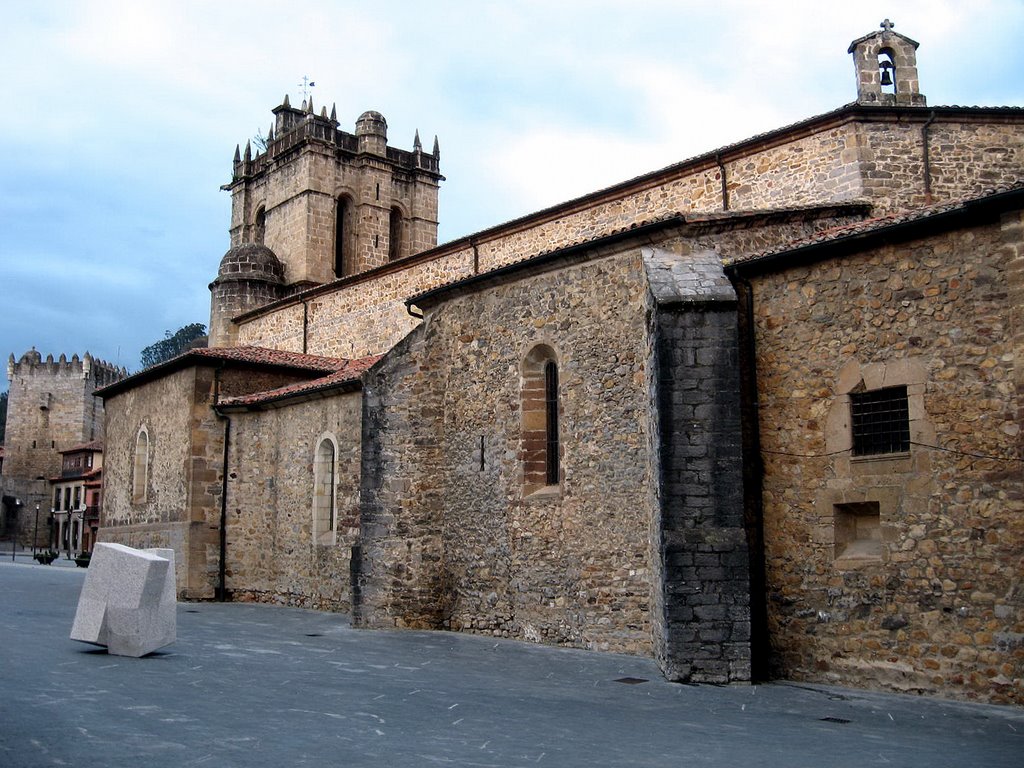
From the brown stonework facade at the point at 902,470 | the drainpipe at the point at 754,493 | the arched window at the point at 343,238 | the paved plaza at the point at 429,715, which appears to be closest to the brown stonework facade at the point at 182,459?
the paved plaza at the point at 429,715

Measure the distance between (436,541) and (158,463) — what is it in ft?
32.3

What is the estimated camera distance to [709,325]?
1123 centimetres

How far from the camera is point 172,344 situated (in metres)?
104

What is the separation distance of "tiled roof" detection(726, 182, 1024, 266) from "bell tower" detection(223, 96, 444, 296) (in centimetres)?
2322

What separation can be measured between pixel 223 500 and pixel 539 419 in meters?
9.72

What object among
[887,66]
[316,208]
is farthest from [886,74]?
[316,208]

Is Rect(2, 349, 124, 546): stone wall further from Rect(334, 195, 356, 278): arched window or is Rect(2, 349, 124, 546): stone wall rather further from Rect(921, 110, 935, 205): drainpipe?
Rect(921, 110, 935, 205): drainpipe

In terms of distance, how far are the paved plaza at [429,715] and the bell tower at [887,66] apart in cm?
1048

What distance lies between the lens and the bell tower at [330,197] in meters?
34.7

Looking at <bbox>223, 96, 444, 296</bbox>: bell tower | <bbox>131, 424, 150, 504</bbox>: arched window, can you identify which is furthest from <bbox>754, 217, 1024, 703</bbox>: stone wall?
<bbox>223, 96, 444, 296</bbox>: bell tower

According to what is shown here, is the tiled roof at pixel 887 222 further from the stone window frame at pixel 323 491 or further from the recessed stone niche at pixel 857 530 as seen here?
the stone window frame at pixel 323 491

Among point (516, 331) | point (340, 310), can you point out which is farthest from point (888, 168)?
point (340, 310)

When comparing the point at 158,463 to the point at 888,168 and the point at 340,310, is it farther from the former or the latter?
the point at 888,168

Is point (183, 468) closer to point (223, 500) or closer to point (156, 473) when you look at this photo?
point (223, 500)
